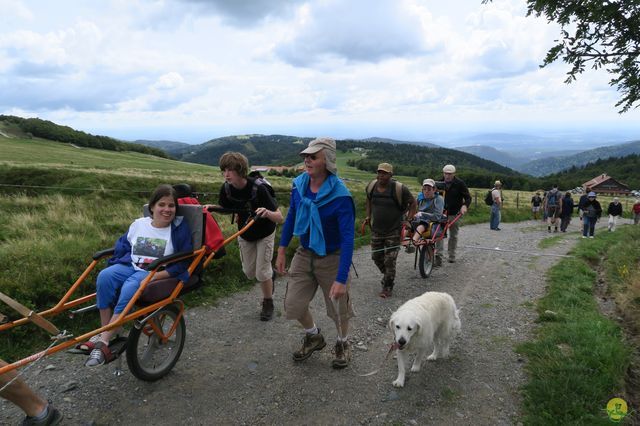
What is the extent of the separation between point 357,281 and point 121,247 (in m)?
4.71

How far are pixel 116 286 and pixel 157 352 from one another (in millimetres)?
1320

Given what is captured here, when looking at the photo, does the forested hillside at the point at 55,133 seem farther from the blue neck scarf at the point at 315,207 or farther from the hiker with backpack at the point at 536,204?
the blue neck scarf at the point at 315,207

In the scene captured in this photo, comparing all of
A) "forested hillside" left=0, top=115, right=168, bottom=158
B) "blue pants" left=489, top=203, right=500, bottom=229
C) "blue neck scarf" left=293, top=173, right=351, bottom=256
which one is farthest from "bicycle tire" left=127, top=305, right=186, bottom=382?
"forested hillside" left=0, top=115, right=168, bottom=158

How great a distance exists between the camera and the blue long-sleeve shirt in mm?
3869

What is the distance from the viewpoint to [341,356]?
453cm

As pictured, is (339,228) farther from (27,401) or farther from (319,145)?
(27,401)

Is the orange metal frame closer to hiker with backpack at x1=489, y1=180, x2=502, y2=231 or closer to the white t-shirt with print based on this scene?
the white t-shirt with print

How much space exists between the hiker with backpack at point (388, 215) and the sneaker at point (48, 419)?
4.98 m

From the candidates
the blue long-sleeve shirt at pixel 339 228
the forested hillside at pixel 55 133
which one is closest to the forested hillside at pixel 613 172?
the forested hillside at pixel 55 133

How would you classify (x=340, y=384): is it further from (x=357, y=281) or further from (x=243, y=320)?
(x=357, y=281)

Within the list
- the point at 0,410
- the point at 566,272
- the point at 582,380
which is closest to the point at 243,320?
the point at 0,410

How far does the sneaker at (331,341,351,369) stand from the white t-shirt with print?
7.26 feet

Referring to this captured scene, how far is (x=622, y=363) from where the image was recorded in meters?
4.41

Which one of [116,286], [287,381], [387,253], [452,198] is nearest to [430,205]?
[452,198]
